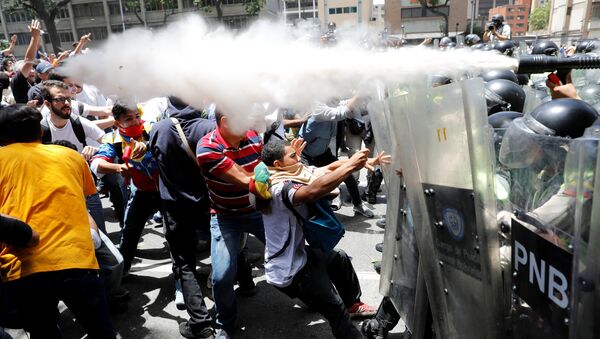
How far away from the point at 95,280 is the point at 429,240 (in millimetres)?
1942

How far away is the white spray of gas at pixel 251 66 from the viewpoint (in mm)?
2532

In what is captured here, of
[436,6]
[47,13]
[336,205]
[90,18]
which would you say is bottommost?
[336,205]

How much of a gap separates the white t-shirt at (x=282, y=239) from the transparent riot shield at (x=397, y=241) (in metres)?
0.54

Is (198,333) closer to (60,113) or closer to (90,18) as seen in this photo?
(60,113)

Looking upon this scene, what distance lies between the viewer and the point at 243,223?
305 cm

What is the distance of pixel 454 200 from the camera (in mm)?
1585

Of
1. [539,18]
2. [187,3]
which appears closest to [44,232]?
[187,3]

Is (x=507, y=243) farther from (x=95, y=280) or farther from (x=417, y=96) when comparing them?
(x=95, y=280)

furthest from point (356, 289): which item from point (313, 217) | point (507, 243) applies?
point (507, 243)

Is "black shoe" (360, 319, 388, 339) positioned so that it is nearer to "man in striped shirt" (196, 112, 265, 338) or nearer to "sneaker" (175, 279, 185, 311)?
"man in striped shirt" (196, 112, 265, 338)

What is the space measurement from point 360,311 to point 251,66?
79.5 inches

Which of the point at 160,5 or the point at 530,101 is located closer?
the point at 530,101

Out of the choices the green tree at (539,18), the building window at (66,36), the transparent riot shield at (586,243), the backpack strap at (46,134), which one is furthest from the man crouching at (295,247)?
the green tree at (539,18)

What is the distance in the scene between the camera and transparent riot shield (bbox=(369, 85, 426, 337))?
7.04 ft
